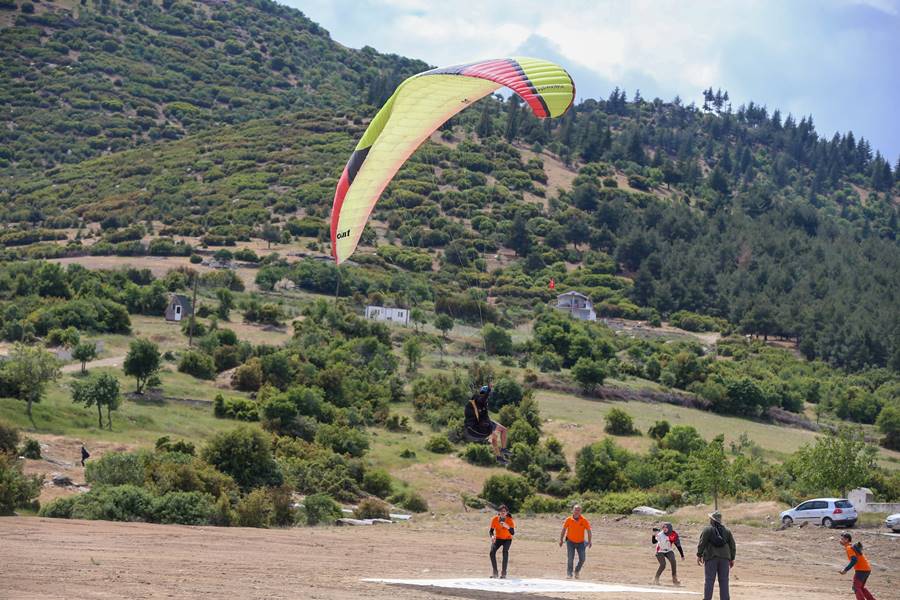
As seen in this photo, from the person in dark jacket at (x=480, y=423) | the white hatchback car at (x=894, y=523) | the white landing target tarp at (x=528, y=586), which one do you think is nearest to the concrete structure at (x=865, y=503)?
the white hatchback car at (x=894, y=523)

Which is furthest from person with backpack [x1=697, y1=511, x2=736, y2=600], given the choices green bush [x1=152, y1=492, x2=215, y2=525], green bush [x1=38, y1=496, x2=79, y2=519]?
green bush [x1=38, y1=496, x2=79, y2=519]

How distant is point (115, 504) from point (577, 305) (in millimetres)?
76048

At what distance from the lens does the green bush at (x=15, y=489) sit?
24328mm

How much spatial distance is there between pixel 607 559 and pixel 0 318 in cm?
4787

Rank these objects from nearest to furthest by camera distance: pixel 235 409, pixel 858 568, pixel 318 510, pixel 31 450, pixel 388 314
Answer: pixel 858 568, pixel 318 510, pixel 31 450, pixel 235 409, pixel 388 314

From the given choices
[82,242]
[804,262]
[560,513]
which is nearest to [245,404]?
[560,513]

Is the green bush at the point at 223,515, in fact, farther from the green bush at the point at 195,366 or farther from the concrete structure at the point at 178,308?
the concrete structure at the point at 178,308

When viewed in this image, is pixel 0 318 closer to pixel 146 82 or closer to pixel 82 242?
pixel 82 242

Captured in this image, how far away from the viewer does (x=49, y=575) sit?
14.1 metres

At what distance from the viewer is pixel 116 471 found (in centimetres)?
2831

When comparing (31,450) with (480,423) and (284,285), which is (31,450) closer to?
(480,423)

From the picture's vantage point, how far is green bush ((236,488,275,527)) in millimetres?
27703

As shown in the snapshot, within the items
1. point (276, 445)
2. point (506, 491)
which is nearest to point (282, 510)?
point (276, 445)

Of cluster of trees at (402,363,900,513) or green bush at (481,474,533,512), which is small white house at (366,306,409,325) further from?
green bush at (481,474,533,512)
